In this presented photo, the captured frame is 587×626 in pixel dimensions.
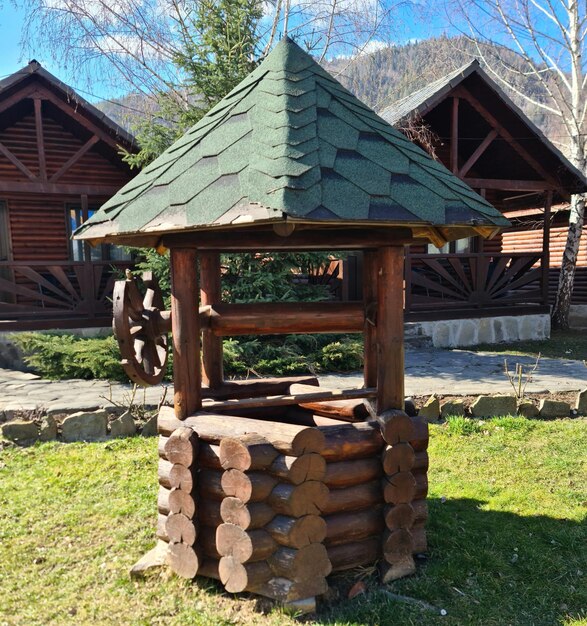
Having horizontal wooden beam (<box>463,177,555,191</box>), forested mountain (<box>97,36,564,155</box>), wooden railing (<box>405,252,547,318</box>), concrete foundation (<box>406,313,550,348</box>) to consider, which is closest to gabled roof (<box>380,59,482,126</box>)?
forested mountain (<box>97,36,564,155</box>)

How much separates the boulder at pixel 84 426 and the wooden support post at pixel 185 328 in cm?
279

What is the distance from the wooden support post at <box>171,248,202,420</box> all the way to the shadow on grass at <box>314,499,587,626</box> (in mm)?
1316

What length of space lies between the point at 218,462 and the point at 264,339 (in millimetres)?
5286

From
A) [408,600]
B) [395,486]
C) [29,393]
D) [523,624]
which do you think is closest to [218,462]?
[395,486]

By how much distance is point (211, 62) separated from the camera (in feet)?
28.7

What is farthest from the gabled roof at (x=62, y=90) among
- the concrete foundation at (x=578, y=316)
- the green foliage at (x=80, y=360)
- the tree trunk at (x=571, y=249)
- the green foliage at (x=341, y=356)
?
the concrete foundation at (x=578, y=316)

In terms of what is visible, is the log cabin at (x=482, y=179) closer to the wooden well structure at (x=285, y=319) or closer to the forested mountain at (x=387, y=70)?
the forested mountain at (x=387, y=70)

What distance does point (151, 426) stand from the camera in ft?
18.1

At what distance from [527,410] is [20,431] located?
17.8ft

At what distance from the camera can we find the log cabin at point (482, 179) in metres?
10.5

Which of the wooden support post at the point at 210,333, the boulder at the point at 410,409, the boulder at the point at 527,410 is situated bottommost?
the boulder at the point at 527,410

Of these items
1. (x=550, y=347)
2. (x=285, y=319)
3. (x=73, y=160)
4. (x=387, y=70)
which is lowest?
(x=550, y=347)

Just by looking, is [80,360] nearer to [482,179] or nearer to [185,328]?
[185,328]

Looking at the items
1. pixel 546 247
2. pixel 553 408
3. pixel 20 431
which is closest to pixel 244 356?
pixel 20 431
